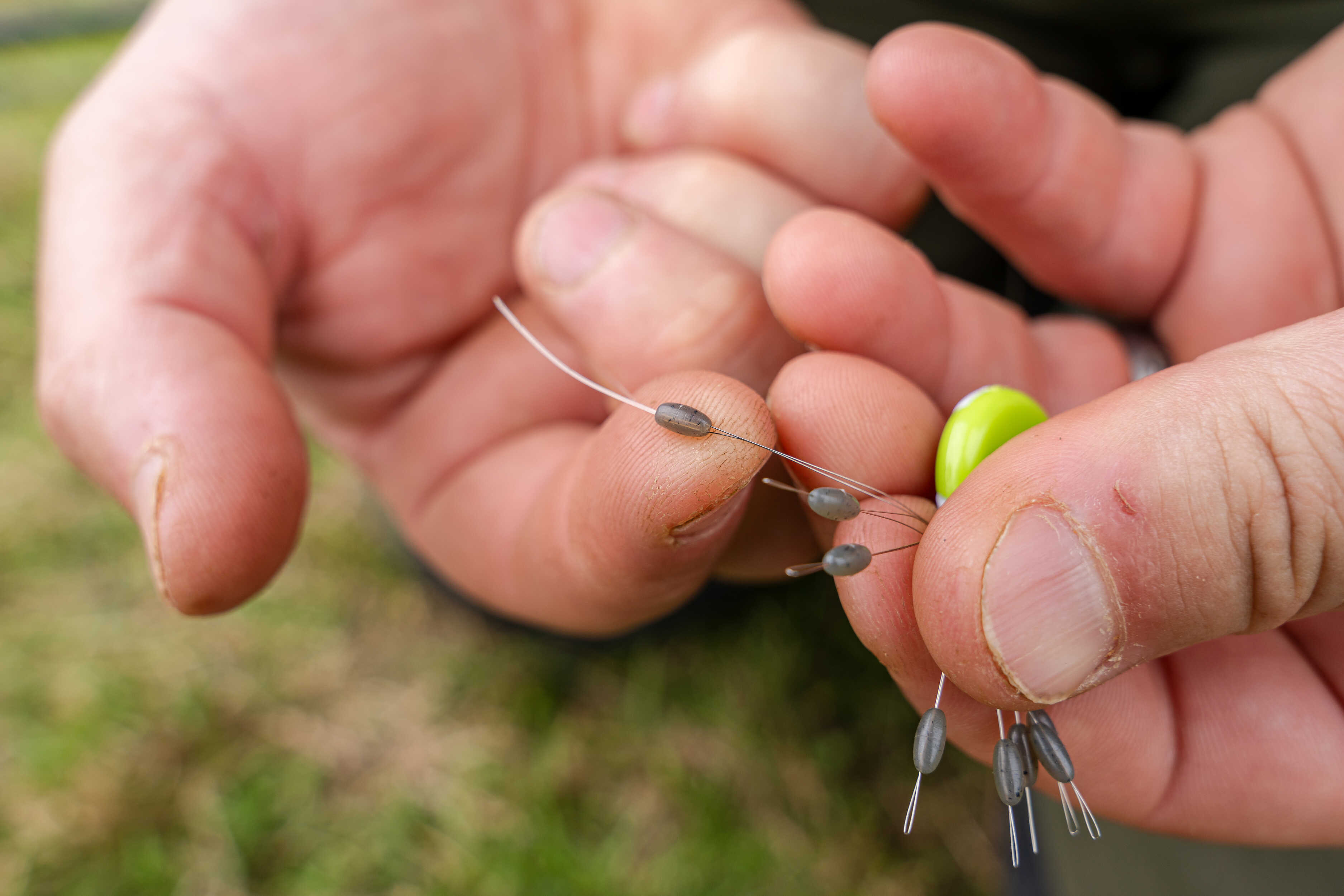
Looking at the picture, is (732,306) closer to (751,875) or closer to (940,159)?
(940,159)

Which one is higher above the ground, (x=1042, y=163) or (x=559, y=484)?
(x=1042, y=163)

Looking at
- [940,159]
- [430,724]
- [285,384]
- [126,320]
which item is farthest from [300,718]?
[940,159]

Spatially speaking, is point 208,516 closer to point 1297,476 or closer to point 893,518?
point 893,518

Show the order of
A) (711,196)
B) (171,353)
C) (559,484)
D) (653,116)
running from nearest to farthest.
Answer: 1. (171,353)
2. (559,484)
3. (711,196)
4. (653,116)

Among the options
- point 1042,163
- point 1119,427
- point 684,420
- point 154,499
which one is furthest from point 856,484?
point 154,499

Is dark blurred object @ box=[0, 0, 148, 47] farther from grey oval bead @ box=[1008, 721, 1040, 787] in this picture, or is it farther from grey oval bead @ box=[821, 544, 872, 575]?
grey oval bead @ box=[1008, 721, 1040, 787]

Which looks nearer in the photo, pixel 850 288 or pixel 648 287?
pixel 850 288
